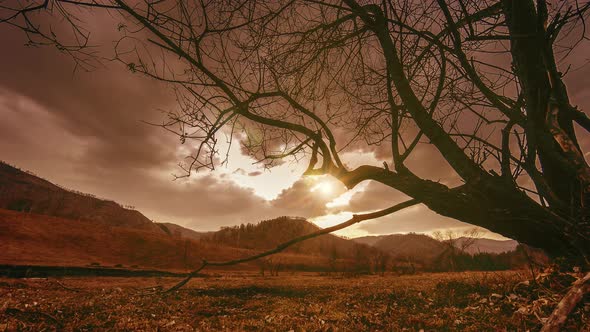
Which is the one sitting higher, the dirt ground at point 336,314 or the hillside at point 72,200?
the hillside at point 72,200

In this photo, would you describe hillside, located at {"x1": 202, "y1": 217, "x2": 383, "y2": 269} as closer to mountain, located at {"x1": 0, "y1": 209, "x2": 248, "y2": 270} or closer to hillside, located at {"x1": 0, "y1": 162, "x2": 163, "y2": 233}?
mountain, located at {"x1": 0, "y1": 209, "x2": 248, "y2": 270}

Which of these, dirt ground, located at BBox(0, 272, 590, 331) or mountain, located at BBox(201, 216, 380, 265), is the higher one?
mountain, located at BBox(201, 216, 380, 265)

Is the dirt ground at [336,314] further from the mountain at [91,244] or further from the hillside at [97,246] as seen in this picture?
the mountain at [91,244]

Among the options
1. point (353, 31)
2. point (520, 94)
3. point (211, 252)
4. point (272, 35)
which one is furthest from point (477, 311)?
point (211, 252)

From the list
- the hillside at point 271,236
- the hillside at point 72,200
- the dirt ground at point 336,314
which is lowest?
the dirt ground at point 336,314

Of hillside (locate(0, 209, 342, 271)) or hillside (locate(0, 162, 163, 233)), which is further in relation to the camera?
hillside (locate(0, 162, 163, 233))

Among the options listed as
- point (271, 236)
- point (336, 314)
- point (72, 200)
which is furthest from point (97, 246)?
point (72, 200)

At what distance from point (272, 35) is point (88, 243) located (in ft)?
223

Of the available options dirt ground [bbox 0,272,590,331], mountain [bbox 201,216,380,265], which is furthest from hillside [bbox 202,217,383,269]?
dirt ground [bbox 0,272,590,331]

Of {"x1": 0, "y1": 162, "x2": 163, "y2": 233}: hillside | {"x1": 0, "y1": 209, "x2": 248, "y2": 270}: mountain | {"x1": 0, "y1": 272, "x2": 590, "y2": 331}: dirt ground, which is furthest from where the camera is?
{"x1": 0, "y1": 162, "x2": 163, "y2": 233}: hillside

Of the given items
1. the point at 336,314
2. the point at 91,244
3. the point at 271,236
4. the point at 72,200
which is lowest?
the point at 336,314

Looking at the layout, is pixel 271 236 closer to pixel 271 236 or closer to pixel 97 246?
pixel 271 236

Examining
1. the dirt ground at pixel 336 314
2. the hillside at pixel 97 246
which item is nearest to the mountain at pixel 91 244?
the hillside at pixel 97 246

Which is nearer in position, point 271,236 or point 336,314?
point 336,314
